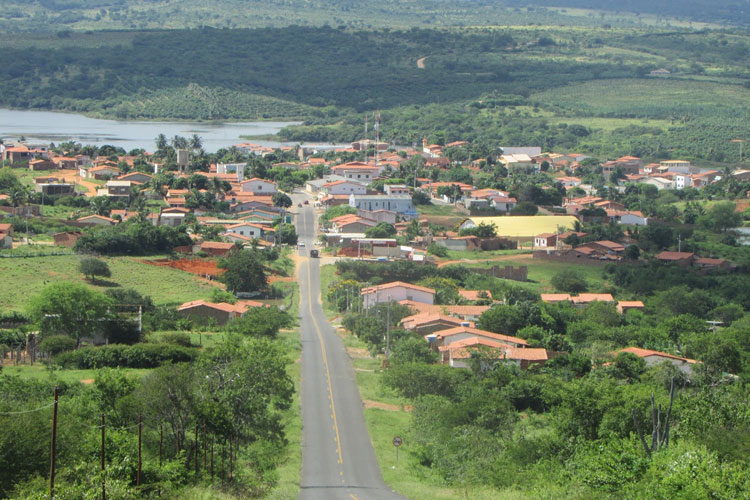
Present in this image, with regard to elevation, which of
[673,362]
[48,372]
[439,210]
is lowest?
[439,210]

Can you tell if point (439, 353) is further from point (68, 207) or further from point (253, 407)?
point (68, 207)

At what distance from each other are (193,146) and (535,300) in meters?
46.8

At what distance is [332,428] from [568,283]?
2247cm

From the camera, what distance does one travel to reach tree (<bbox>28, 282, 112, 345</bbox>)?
31031 mm

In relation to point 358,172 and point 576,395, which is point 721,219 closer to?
point 358,172

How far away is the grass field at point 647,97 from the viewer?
122 meters

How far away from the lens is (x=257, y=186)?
6419cm


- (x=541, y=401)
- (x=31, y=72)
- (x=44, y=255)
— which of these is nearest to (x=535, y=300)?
(x=541, y=401)

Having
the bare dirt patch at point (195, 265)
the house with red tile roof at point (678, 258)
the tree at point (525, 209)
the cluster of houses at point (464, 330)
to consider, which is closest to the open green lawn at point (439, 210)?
the tree at point (525, 209)

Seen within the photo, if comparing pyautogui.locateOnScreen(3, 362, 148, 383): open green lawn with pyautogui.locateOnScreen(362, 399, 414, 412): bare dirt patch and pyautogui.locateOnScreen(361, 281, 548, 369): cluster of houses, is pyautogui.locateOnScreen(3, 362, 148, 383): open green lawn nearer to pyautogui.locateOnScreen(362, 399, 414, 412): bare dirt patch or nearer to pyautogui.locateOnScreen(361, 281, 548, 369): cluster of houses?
pyautogui.locateOnScreen(362, 399, 414, 412): bare dirt patch

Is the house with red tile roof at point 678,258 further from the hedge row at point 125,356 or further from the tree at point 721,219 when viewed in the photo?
the hedge row at point 125,356

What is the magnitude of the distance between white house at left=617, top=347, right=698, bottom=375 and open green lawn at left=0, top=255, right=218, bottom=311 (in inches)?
560

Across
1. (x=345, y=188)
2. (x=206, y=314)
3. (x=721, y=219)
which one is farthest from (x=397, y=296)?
(x=721, y=219)

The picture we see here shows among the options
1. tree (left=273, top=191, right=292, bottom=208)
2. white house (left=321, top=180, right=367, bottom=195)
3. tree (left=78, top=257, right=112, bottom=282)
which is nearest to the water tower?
white house (left=321, top=180, right=367, bottom=195)
